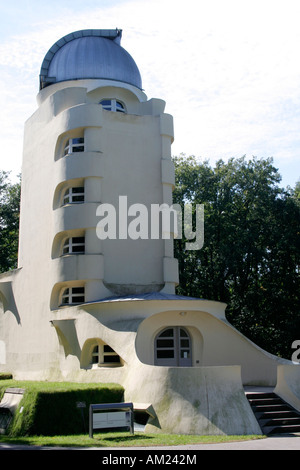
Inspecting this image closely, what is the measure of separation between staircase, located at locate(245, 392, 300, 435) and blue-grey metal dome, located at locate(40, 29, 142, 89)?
18.7 meters

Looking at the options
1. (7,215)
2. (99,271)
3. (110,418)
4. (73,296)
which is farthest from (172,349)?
(7,215)

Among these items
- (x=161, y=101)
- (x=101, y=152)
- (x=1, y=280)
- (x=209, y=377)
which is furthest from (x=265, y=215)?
(x=209, y=377)

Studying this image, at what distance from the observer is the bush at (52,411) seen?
1731 cm

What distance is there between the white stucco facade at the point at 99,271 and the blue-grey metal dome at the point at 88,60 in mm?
278

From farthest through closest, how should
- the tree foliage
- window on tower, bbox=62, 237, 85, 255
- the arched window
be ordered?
the tree foliage
the arched window
window on tower, bbox=62, 237, 85, 255

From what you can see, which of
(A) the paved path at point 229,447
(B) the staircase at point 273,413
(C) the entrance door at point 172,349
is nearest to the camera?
(A) the paved path at point 229,447

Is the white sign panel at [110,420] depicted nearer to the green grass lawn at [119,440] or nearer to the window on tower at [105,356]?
the green grass lawn at [119,440]

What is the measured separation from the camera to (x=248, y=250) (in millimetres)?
37812

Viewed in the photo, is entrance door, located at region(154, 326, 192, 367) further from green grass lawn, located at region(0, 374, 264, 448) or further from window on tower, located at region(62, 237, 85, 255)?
window on tower, located at region(62, 237, 85, 255)

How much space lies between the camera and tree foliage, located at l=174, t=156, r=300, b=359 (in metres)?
37.5

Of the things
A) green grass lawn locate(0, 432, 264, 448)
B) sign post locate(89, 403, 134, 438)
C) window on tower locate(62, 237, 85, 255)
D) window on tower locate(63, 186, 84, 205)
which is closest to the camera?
green grass lawn locate(0, 432, 264, 448)

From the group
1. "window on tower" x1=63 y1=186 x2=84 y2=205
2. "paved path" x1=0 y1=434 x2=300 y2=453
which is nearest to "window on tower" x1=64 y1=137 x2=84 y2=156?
"window on tower" x1=63 y1=186 x2=84 y2=205

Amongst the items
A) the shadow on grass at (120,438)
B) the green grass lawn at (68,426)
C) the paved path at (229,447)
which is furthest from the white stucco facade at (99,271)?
the paved path at (229,447)

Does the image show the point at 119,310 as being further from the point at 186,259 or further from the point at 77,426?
the point at 186,259
